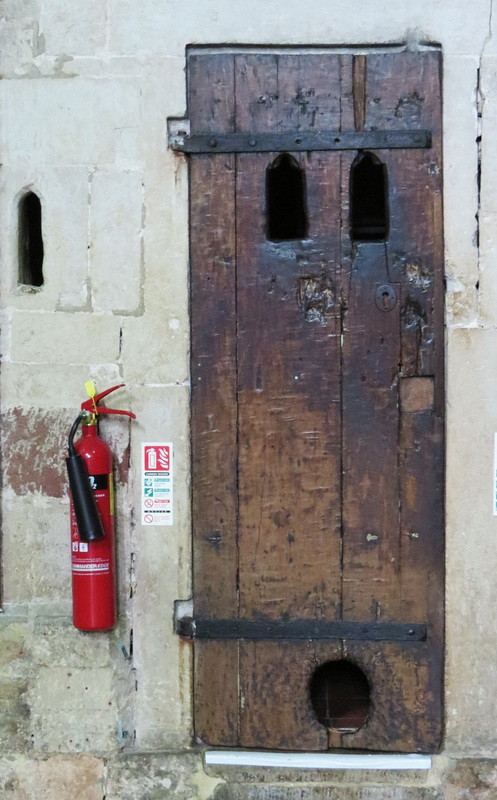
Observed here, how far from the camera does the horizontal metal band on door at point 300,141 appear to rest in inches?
78.2

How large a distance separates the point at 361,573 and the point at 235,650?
447 millimetres

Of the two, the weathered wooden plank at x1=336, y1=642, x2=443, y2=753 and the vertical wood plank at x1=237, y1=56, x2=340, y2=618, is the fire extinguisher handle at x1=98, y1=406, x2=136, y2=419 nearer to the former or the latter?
the vertical wood plank at x1=237, y1=56, x2=340, y2=618

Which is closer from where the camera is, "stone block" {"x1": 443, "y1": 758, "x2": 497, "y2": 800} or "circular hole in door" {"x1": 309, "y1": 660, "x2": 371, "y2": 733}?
"stone block" {"x1": 443, "y1": 758, "x2": 497, "y2": 800}

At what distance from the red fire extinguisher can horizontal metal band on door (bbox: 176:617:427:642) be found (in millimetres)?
253

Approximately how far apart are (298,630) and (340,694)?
1.13 ft

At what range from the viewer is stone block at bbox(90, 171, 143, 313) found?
2051 millimetres

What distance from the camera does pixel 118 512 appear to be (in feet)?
6.76

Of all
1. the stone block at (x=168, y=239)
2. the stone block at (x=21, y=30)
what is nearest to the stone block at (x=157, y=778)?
the stone block at (x=168, y=239)

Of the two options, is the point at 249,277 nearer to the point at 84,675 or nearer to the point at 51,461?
the point at 51,461

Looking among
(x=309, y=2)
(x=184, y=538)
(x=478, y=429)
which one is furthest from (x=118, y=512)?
(x=309, y=2)

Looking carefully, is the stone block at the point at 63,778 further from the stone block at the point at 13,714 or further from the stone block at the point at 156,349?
the stone block at the point at 156,349

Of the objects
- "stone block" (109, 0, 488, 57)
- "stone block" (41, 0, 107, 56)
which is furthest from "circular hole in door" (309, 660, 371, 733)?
"stone block" (41, 0, 107, 56)

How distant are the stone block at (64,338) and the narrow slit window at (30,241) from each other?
0.47 ft

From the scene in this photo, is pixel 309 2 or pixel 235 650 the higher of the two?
pixel 309 2
